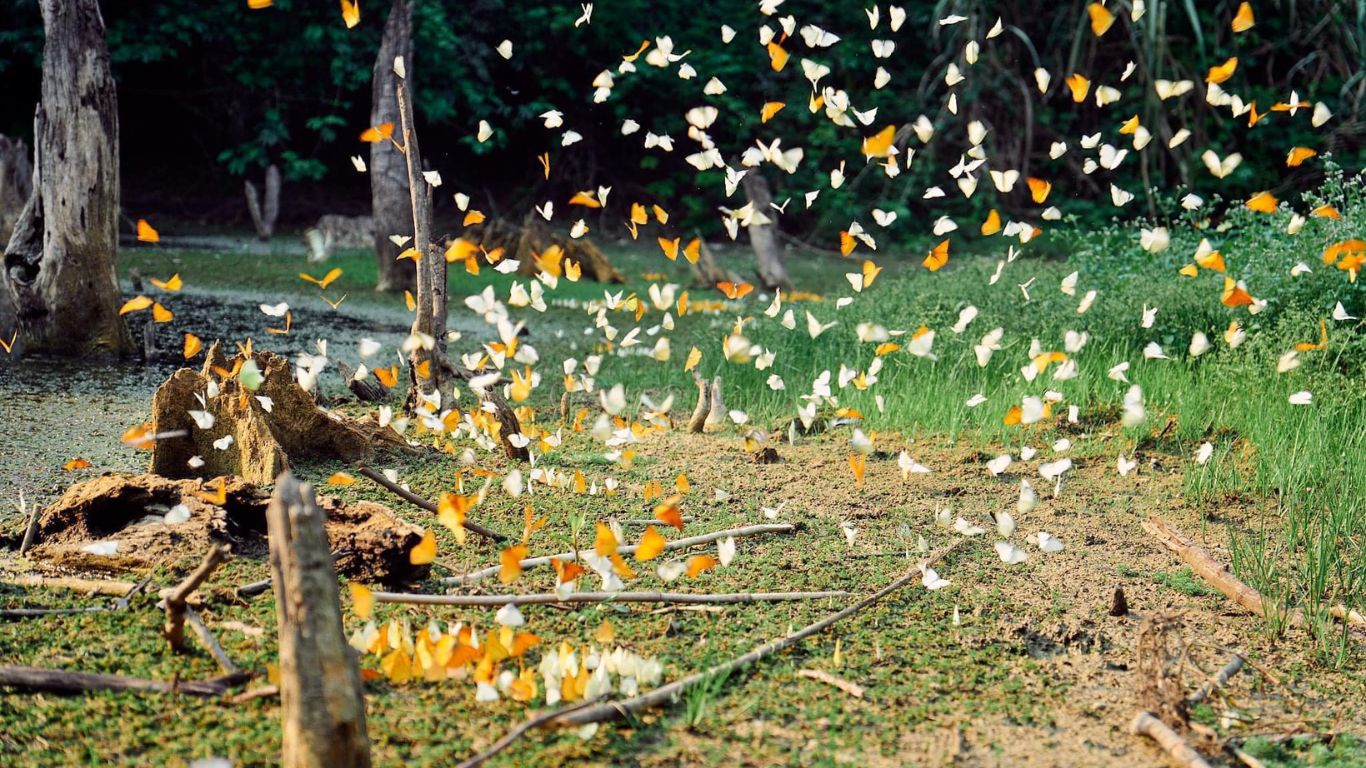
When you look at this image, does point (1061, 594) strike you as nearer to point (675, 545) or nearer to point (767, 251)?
point (675, 545)

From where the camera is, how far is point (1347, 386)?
477cm

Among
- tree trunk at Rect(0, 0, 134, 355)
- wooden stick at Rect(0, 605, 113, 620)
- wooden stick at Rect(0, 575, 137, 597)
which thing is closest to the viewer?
wooden stick at Rect(0, 605, 113, 620)

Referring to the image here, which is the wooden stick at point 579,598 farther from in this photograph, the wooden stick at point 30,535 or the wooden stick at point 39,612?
the wooden stick at point 30,535

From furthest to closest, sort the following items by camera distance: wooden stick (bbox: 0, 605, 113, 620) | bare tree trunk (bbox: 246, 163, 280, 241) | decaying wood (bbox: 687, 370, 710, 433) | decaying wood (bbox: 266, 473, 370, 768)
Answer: bare tree trunk (bbox: 246, 163, 280, 241)
decaying wood (bbox: 687, 370, 710, 433)
wooden stick (bbox: 0, 605, 113, 620)
decaying wood (bbox: 266, 473, 370, 768)

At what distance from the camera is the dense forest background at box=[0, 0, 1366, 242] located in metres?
12.5

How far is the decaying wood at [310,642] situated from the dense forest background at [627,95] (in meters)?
10.7

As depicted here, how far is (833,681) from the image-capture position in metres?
2.65

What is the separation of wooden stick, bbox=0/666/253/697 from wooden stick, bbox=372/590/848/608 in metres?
0.50

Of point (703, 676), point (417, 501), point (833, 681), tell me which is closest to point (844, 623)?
point (833, 681)

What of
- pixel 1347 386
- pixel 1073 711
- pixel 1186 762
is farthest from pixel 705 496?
pixel 1347 386

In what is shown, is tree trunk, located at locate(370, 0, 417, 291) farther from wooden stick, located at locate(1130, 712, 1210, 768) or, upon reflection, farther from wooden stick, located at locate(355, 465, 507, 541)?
wooden stick, located at locate(1130, 712, 1210, 768)

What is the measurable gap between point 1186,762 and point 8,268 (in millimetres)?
5662

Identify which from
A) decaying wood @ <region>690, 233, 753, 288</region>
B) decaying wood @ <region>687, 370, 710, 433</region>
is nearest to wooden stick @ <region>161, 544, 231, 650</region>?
decaying wood @ <region>687, 370, 710, 433</region>

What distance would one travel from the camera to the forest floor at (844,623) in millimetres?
2359
